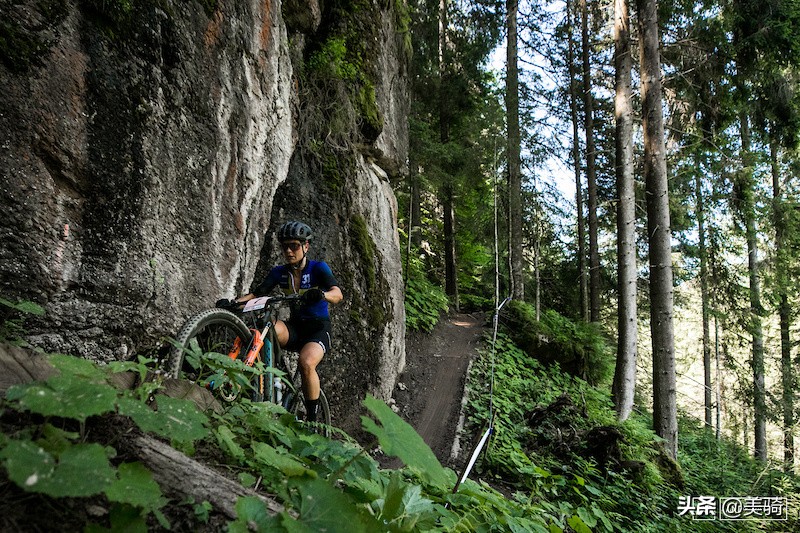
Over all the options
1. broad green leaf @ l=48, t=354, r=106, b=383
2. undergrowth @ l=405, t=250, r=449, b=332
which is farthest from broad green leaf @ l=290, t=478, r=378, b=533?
undergrowth @ l=405, t=250, r=449, b=332

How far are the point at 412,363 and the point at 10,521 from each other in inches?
400

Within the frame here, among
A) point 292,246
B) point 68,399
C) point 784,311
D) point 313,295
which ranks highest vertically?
point 784,311

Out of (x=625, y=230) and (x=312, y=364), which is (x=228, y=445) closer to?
(x=312, y=364)

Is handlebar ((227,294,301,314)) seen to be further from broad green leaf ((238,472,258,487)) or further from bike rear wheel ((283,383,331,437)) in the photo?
broad green leaf ((238,472,258,487))

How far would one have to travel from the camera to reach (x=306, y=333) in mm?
4891

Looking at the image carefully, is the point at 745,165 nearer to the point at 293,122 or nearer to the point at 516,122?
the point at 516,122

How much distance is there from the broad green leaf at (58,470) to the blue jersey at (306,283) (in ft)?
11.5

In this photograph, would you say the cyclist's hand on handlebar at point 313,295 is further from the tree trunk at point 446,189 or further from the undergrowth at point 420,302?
the tree trunk at point 446,189

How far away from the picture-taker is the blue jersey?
4723 mm

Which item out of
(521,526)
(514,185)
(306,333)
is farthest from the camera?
(514,185)

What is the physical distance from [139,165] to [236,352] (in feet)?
7.09

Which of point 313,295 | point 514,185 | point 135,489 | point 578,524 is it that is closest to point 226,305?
point 313,295

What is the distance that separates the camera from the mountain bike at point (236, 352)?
2609 millimetres

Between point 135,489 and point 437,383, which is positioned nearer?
point 135,489
